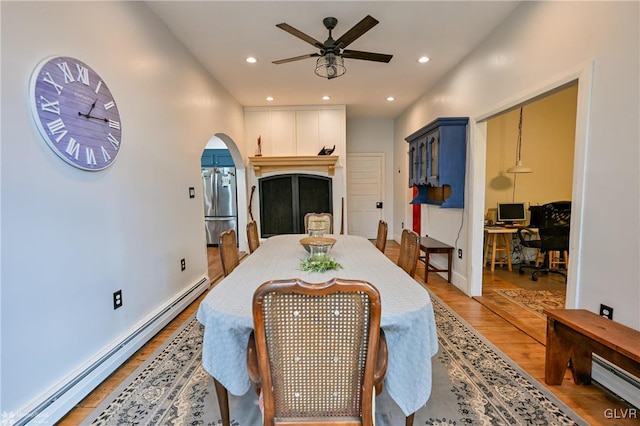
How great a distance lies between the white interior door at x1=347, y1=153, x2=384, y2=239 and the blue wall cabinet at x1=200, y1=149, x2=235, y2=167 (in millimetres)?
2789

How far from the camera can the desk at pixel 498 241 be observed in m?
4.10

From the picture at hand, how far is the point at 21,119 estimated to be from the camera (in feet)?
4.79

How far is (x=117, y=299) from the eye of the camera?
213 cm

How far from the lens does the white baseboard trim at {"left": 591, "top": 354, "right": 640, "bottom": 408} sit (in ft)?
5.37

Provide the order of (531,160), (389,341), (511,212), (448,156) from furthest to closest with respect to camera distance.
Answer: (531,160), (511,212), (448,156), (389,341)

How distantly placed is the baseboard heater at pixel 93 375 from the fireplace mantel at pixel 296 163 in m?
3.22

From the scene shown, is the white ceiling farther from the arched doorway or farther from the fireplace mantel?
the fireplace mantel

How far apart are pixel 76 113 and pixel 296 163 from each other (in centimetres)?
388

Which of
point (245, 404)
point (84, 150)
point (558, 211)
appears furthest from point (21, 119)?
point (558, 211)

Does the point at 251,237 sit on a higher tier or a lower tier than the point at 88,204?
lower

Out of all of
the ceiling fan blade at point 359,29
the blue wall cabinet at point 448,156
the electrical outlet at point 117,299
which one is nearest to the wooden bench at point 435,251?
the blue wall cabinet at point 448,156

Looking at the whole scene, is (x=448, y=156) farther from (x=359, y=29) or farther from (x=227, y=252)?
(x=227, y=252)

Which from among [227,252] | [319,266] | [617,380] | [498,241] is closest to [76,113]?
[227,252]

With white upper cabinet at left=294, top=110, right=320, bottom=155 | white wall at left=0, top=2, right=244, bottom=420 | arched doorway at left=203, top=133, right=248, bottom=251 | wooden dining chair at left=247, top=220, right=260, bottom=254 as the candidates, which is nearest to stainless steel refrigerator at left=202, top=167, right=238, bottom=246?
arched doorway at left=203, top=133, right=248, bottom=251
